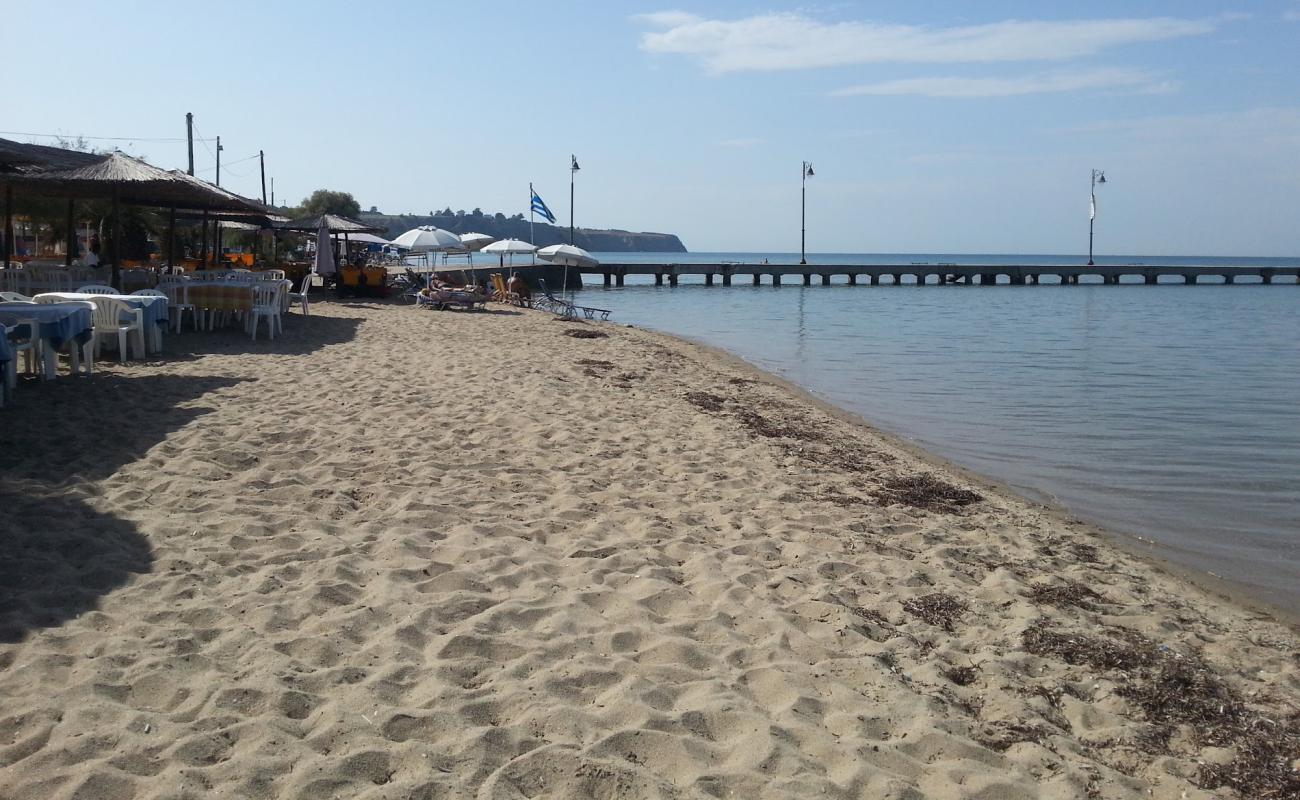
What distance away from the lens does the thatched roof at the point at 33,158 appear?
8469 millimetres

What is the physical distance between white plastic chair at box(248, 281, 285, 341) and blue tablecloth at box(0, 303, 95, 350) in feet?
13.7

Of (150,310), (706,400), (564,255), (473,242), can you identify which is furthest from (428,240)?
(706,400)

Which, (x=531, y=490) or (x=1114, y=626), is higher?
(x=531, y=490)

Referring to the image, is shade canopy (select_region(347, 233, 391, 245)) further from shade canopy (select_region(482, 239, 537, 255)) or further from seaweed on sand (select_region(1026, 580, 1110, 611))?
seaweed on sand (select_region(1026, 580, 1110, 611))

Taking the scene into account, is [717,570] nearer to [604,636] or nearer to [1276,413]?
[604,636]

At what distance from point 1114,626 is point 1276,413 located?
997 cm

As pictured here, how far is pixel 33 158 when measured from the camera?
9.38m

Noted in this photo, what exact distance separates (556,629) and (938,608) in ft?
5.71

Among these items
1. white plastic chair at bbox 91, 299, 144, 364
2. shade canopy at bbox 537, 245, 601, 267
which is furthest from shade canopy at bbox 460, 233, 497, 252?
white plastic chair at bbox 91, 299, 144, 364

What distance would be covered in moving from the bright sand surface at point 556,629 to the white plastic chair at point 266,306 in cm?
524

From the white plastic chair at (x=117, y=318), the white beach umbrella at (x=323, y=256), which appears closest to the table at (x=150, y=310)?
the white plastic chair at (x=117, y=318)

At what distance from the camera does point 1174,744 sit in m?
3.21

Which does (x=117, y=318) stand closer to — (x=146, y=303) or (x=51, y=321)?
(x=146, y=303)

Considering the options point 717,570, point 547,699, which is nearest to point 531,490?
point 717,570
